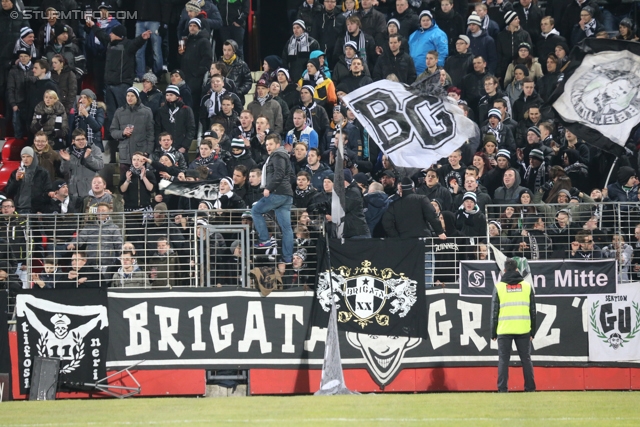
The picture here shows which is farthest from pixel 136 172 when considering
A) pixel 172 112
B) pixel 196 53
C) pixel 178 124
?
pixel 196 53

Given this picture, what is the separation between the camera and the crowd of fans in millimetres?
18172

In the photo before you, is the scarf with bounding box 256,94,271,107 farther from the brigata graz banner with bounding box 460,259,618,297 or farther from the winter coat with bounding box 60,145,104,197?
the brigata graz banner with bounding box 460,259,618,297

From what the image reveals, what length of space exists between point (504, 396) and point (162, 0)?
1299cm

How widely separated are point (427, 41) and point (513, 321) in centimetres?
889

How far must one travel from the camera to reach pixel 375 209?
19625mm

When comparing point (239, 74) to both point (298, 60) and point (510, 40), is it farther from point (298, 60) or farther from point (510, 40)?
point (510, 40)

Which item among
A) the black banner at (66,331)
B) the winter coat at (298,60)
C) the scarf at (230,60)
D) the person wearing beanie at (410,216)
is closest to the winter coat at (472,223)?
the person wearing beanie at (410,216)

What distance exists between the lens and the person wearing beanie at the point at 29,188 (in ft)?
67.3

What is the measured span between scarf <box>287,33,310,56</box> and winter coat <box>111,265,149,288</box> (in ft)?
24.2

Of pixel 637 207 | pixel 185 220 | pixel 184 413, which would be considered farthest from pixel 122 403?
pixel 637 207

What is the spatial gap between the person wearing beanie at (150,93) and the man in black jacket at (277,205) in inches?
221

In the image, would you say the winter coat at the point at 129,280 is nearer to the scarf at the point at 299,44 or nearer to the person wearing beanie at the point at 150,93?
the person wearing beanie at the point at 150,93

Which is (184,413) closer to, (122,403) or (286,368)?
(122,403)

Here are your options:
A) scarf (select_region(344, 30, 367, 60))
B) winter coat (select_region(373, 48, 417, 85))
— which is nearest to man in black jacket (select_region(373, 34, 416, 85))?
winter coat (select_region(373, 48, 417, 85))
